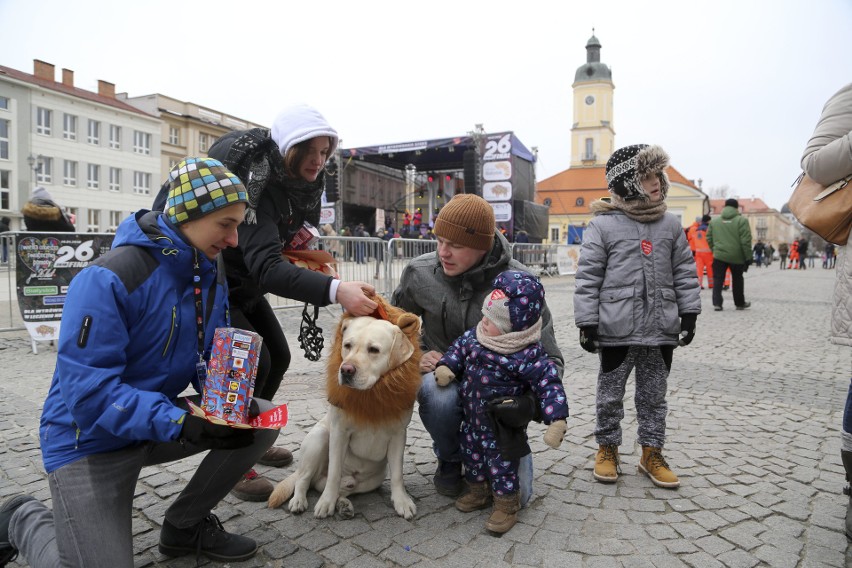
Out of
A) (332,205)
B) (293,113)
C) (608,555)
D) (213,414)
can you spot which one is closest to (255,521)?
(213,414)

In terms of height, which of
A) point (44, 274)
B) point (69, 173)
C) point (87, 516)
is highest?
point (69, 173)

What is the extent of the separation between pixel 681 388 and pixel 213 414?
4886mm

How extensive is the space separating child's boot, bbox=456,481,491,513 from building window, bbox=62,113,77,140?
4651cm

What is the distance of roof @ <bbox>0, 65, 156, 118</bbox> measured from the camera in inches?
1422

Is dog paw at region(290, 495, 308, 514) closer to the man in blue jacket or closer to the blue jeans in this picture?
the man in blue jacket

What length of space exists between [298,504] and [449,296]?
1410 millimetres

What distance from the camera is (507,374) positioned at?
2.73 m

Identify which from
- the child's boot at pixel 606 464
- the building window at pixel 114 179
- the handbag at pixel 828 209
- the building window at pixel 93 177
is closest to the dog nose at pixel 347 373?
the child's boot at pixel 606 464

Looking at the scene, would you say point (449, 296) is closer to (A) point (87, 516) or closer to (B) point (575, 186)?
(A) point (87, 516)

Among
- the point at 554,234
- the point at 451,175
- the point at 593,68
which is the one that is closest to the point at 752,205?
the point at 593,68

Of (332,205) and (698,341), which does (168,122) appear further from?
(698,341)

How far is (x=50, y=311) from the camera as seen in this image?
21.7 feet

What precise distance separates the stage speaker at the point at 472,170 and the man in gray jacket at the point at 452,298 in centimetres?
1700

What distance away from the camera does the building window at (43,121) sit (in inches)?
1479
